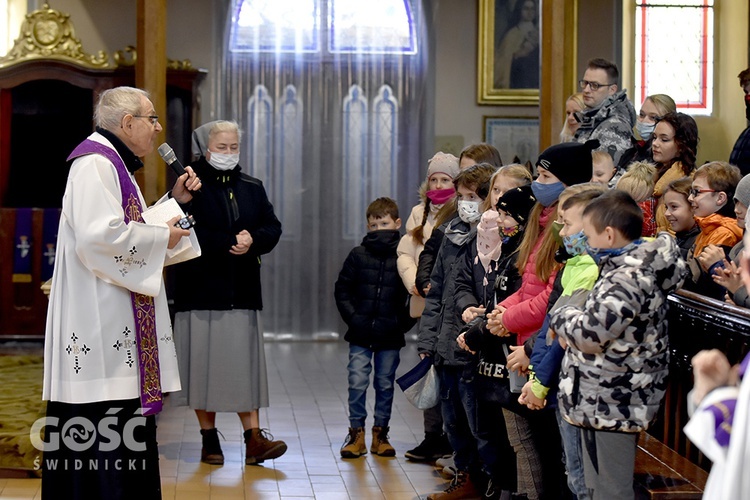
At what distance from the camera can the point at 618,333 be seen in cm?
355

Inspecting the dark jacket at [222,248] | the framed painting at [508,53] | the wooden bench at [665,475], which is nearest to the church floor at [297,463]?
the dark jacket at [222,248]

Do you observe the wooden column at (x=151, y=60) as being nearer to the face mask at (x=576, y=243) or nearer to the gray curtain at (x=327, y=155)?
the face mask at (x=576, y=243)

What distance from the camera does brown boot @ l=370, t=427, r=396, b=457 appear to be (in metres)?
6.04

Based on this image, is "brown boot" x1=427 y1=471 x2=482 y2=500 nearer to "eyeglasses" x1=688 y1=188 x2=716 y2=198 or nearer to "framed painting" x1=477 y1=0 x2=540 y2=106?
"eyeglasses" x1=688 y1=188 x2=716 y2=198

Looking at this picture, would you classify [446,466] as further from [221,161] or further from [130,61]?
[130,61]

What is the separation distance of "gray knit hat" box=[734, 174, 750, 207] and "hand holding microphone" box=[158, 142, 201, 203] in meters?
2.26

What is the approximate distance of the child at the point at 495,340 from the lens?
14.7 ft

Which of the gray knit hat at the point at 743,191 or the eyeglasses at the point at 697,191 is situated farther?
the eyeglasses at the point at 697,191

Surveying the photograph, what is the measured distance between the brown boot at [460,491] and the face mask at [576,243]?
1.59 meters

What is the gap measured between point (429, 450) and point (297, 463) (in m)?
0.70

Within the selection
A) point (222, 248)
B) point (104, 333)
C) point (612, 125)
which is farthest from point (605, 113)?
point (104, 333)

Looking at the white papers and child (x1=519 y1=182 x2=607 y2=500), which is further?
the white papers

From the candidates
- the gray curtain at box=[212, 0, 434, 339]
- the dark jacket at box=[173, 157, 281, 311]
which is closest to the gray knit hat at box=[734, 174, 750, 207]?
the dark jacket at box=[173, 157, 281, 311]

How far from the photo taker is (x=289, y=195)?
449 inches
